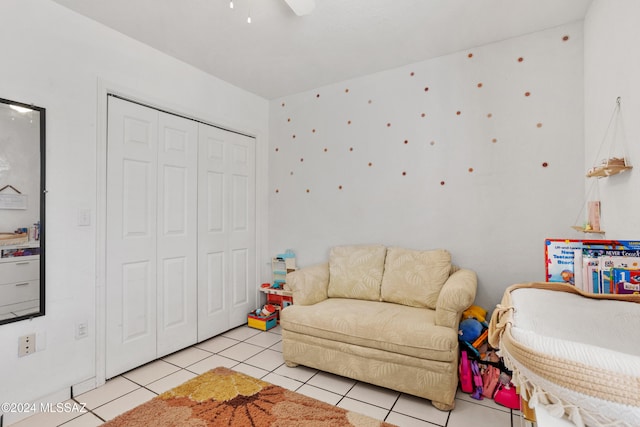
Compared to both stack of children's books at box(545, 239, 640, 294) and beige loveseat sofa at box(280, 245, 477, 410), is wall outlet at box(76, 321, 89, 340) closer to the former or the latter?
beige loveseat sofa at box(280, 245, 477, 410)

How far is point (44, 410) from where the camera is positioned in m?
1.96

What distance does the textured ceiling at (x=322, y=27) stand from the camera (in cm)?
212

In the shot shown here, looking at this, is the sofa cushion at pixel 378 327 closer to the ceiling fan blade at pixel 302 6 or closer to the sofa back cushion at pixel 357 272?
the sofa back cushion at pixel 357 272

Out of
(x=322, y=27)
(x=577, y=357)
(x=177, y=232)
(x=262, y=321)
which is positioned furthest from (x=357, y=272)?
(x=577, y=357)

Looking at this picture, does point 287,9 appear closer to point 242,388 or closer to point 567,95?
point 567,95

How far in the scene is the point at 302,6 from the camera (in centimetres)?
197

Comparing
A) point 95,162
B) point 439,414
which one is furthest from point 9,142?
point 439,414

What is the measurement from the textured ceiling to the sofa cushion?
214 centimetres

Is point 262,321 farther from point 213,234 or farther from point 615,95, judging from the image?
point 615,95

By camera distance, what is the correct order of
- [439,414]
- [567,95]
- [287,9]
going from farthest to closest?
[567,95], [287,9], [439,414]

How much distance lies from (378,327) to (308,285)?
2.59 feet

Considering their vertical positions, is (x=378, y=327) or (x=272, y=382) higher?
(x=378, y=327)

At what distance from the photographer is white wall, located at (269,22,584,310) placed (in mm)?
2395

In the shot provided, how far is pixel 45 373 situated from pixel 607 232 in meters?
3.51
